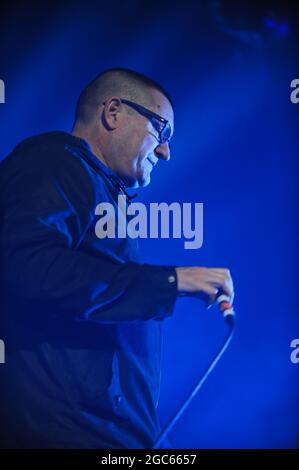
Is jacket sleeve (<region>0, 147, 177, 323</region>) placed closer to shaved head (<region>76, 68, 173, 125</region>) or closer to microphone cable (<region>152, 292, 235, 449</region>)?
microphone cable (<region>152, 292, 235, 449</region>)

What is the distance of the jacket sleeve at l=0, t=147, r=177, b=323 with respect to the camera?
137 cm

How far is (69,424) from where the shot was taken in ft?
4.91

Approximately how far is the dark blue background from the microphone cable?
0.03m

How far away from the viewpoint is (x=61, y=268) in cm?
138

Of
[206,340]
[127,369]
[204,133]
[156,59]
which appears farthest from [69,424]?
[156,59]

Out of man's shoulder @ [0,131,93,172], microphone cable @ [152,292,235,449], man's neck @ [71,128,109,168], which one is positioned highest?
man's neck @ [71,128,109,168]

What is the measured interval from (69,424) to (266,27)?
1.22 m

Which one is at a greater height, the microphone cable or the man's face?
the man's face

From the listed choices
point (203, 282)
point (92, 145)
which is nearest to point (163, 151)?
point (92, 145)

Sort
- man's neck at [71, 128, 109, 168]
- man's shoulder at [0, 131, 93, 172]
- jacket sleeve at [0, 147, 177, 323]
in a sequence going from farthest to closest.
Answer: man's neck at [71, 128, 109, 168] → man's shoulder at [0, 131, 93, 172] → jacket sleeve at [0, 147, 177, 323]

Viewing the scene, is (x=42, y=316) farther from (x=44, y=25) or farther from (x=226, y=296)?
(x=44, y=25)

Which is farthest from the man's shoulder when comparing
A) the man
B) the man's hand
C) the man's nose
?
the man's hand

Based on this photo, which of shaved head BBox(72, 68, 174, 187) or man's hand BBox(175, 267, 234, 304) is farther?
shaved head BBox(72, 68, 174, 187)
